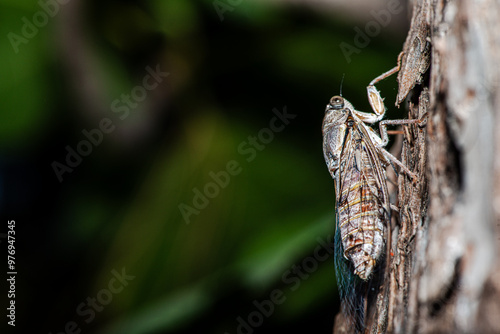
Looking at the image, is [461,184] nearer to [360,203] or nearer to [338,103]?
[360,203]

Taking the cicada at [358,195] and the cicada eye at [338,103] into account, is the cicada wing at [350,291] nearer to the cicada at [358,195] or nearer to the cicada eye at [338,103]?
the cicada at [358,195]

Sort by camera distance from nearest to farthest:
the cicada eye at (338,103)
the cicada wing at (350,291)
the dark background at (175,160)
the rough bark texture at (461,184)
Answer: the rough bark texture at (461,184)
the cicada wing at (350,291)
the cicada eye at (338,103)
the dark background at (175,160)

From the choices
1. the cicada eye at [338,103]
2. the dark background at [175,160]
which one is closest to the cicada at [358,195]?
the cicada eye at [338,103]

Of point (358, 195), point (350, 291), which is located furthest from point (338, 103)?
point (350, 291)

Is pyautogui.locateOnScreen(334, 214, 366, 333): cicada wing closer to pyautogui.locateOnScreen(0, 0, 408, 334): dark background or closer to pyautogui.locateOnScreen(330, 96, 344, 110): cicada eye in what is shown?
pyautogui.locateOnScreen(0, 0, 408, 334): dark background

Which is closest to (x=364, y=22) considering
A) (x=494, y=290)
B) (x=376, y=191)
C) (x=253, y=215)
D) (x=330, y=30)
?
(x=330, y=30)

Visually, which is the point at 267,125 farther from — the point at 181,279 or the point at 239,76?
the point at 181,279

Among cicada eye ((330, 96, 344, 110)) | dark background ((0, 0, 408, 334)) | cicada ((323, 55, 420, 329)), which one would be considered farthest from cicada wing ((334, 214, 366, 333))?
cicada eye ((330, 96, 344, 110))
